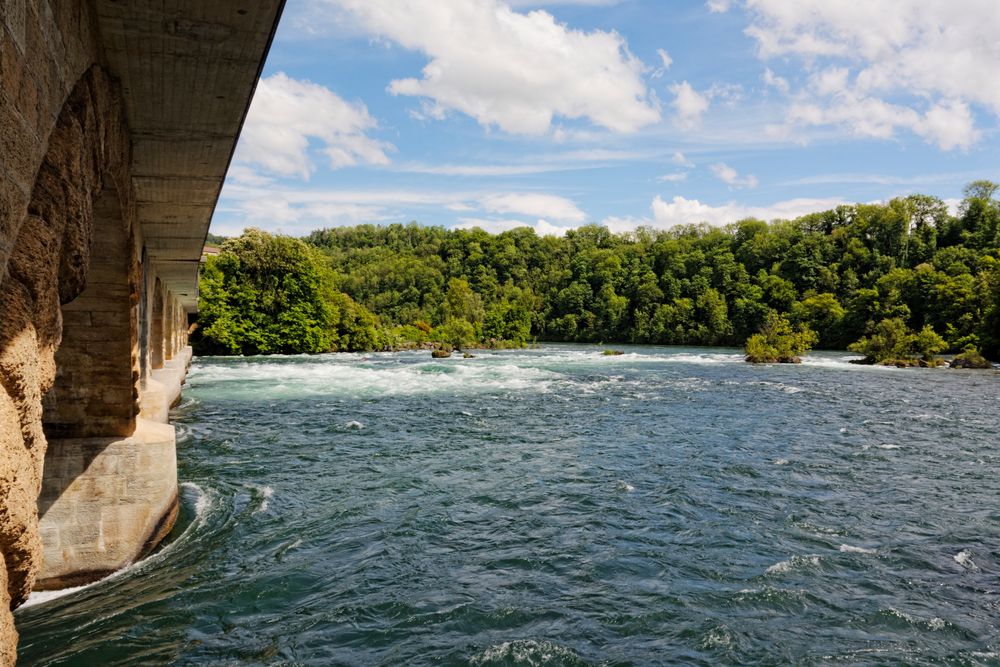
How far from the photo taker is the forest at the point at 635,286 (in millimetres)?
55031

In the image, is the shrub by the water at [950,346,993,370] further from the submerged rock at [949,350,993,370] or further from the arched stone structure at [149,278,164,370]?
the arched stone structure at [149,278,164,370]

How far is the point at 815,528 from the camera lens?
33.8 feet

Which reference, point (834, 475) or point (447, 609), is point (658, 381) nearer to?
point (834, 475)

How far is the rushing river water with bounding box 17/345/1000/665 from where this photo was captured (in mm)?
6695

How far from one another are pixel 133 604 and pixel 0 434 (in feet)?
→ 18.6

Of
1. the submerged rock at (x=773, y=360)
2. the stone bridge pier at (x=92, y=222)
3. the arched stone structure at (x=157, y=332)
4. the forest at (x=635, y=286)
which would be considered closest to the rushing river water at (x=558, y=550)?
the stone bridge pier at (x=92, y=222)

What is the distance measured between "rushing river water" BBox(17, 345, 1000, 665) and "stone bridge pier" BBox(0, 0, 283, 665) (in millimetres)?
1045

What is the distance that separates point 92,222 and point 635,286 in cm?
11202

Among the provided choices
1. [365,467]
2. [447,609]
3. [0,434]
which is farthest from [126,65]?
[365,467]

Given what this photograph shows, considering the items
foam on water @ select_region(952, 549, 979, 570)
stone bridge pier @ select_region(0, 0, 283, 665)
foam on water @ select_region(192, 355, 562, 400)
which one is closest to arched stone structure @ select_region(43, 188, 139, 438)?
stone bridge pier @ select_region(0, 0, 283, 665)

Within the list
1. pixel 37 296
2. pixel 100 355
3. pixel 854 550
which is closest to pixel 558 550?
pixel 854 550

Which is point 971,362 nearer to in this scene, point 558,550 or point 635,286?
point 558,550

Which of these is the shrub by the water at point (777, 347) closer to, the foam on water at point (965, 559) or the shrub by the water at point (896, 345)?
the shrub by the water at point (896, 345)

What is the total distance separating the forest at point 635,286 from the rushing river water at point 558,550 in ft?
121
